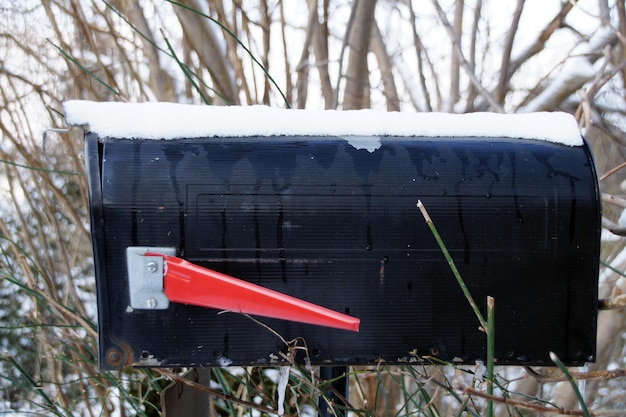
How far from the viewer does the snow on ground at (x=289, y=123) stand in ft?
2.69

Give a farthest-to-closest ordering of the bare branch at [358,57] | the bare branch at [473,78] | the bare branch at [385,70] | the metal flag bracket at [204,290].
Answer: the bare branch at [385,70] → the bare branch at [358,57] → the bare branch at [473,78] → the metal flag bracket at [204,290]

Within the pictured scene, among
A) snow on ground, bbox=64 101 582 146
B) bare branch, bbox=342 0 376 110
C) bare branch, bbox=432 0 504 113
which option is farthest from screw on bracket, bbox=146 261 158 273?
bare branch, bbox=342 0 376 110

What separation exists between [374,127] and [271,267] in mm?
253

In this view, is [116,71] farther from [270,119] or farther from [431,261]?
[431,261]

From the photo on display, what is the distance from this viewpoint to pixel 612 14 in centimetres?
259

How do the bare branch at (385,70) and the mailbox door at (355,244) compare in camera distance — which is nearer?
the mailbox door at (355,244)

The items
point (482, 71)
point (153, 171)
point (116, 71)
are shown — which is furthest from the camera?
point (116, 71)

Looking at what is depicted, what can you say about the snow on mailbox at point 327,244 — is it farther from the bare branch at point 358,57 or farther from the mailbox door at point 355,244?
the bare branch at point 358,57

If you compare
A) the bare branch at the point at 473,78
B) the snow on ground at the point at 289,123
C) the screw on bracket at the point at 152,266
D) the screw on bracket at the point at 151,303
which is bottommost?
the screw on bracket at the point at 151,303

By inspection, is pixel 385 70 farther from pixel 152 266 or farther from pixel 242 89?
pixel 152 266

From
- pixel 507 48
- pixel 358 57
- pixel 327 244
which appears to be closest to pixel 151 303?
pixel 327 244

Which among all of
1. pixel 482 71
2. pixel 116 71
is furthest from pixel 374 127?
pixel 116 71

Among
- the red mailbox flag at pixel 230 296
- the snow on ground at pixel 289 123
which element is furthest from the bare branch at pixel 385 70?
the red mailbox flag at pixel 230 296

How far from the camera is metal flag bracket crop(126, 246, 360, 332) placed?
0.75 metres
